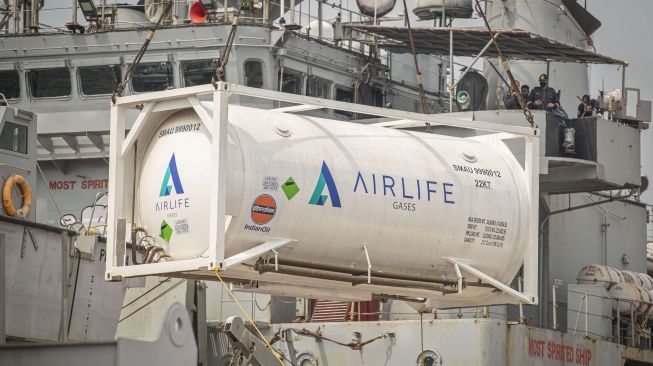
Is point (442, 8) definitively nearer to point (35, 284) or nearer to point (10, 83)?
point (10, 83)

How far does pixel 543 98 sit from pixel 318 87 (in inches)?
180

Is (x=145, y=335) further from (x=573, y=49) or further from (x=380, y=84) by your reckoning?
(x=573, y=49)

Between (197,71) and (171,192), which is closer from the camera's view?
(171,192)

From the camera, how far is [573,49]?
3027 cm

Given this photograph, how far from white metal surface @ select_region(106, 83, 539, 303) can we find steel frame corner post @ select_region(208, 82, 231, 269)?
0.02 metres

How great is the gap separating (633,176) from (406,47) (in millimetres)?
5608

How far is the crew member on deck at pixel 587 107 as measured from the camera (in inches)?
1206

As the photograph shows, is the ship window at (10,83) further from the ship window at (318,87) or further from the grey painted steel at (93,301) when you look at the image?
the grey painted steel at (93,301)

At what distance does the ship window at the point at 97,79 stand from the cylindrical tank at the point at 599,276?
34.7ft

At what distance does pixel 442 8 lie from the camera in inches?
1272

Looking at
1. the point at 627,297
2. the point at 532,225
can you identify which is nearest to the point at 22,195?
the point at 532,225

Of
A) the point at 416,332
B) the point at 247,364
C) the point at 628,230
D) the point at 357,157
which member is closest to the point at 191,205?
the point at 357,157

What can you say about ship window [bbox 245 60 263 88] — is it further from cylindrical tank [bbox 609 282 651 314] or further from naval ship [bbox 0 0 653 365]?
cylindrical tank [bbox 609 282 651 314]

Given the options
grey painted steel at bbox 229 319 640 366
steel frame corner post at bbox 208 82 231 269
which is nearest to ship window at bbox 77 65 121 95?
grey painted steel at bbox 229 319 640 366
